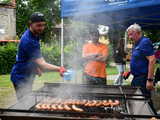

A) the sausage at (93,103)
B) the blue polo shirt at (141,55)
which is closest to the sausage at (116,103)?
the sausage at (93,103)

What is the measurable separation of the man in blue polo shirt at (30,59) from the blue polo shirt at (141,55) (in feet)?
5.61

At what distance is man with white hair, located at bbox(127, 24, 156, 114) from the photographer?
5.53 meters

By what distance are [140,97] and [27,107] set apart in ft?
4.85

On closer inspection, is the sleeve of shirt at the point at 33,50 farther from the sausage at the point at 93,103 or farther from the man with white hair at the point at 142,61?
the man with white hair at the point at 142,61

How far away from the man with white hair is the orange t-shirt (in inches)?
33.6

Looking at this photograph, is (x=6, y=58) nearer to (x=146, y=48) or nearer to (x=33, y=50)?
(x=146, y=48)

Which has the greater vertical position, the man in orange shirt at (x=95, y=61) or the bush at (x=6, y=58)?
the man in orange shirt at (x=95, y=61)

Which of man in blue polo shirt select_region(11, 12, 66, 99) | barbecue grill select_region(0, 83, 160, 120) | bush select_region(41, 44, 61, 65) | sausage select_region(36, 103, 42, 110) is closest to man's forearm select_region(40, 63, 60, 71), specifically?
man in blue polo shirt select_region(11, 12, 66, 99)

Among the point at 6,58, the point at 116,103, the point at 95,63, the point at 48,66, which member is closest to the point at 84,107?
the point at 116,103

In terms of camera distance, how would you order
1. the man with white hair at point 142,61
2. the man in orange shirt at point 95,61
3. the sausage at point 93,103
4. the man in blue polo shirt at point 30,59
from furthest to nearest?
the man in orange shirt at point 95,61 < the man with white hair at point 142,61 < the man in blue polo shirt at point 30,59 < the sausage at point 93,103

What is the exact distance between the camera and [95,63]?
6.46 meters

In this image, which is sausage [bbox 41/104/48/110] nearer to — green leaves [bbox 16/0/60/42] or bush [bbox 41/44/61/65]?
bush [bbox 41/44/61/65]

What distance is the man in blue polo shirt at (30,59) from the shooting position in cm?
462

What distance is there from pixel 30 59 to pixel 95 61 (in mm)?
1968
